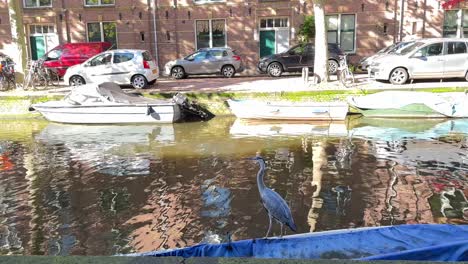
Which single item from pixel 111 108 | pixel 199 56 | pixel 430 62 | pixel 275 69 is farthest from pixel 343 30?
pixel 111 108

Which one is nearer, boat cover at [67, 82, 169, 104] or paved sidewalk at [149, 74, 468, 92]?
boat cover at [67, 82, 169, 104]

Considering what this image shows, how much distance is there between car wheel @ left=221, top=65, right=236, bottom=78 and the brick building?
3220 millimetres

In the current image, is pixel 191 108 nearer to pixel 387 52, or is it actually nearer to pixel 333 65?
pixel 333 65

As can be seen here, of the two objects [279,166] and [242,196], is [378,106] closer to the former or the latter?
[279,166]

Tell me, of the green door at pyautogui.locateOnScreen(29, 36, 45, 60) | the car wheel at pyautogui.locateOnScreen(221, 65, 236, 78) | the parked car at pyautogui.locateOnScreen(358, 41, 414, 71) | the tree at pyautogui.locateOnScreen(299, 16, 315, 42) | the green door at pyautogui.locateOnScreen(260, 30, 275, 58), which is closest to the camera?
the parked car at pyautogui.locateOnScreen(358, 41, 414, 71)

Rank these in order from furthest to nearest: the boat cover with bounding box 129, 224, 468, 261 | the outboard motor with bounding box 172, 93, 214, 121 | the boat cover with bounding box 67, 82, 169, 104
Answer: the outboard motor with bounding box 172, 93, 214, 121 → the boat cover with bounding box 67, 82, 169, 104 → the boat cover with bounding box 129, 224, 468, 261

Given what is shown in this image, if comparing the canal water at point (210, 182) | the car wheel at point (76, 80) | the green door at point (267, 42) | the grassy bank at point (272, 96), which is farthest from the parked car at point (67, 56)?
the green door at point (267, 42)

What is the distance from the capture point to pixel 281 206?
4.53 meters

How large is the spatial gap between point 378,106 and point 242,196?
8.20 meters

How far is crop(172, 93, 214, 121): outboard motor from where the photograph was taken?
14.1m

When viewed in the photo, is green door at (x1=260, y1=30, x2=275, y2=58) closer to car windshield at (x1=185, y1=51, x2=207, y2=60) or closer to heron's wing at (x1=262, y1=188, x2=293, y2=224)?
car windshield at (x1=185, y1=51, x2=207, y2=60)

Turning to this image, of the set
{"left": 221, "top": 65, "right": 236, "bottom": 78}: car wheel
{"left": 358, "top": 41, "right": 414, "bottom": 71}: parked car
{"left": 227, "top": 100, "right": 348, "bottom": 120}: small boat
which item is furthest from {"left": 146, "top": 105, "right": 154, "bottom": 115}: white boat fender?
{"left": 358, "top": 41, "right": 414, "bottom": 71}: parked car

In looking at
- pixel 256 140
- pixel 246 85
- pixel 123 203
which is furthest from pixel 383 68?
pixel 123 203

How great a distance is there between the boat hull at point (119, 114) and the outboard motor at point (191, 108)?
0.90 ft
